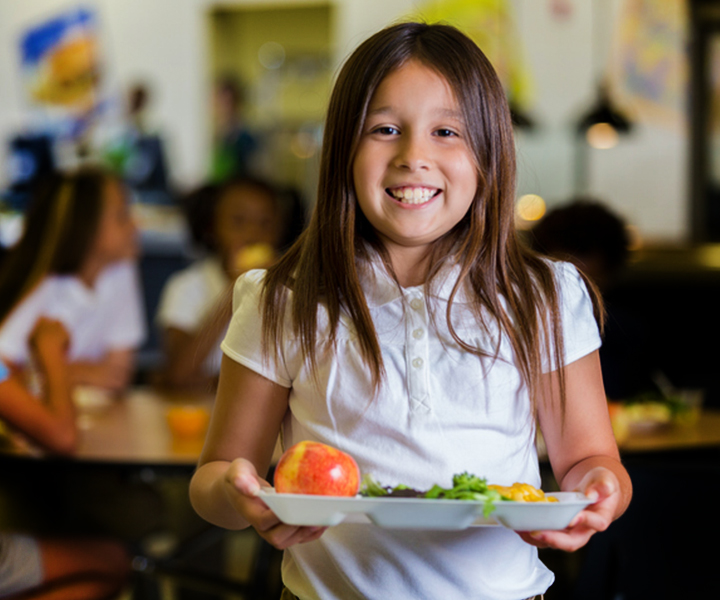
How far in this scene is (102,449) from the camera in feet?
6.30

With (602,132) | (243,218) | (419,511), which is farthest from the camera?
(602,132)

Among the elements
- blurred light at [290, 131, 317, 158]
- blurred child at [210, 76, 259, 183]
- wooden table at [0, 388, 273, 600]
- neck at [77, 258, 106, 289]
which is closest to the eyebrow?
→ wooden table at [0, 388, 273, 600]

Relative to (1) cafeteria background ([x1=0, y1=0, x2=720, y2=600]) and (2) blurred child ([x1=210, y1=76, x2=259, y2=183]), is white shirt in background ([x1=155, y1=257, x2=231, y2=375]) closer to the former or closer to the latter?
(1) cafeteria background ([x1=0, y1=0, x2=720, y2=600])

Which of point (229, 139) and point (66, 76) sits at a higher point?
point (66, 76)

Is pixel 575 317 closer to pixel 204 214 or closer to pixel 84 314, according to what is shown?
pixel 84 314

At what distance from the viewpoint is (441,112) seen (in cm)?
98

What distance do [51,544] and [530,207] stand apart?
348cm

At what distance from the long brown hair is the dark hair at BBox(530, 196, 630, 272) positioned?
4.93 ft

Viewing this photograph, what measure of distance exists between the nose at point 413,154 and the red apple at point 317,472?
320mm

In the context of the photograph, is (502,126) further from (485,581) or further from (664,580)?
(664,580)

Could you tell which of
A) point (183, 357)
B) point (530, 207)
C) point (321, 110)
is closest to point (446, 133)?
point (183, 357)

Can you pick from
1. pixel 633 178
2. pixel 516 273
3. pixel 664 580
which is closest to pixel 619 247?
pixel 664 580

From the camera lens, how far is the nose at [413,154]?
959 mm

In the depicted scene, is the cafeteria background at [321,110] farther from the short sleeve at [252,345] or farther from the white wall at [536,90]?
the short sleeve at [252,345]
